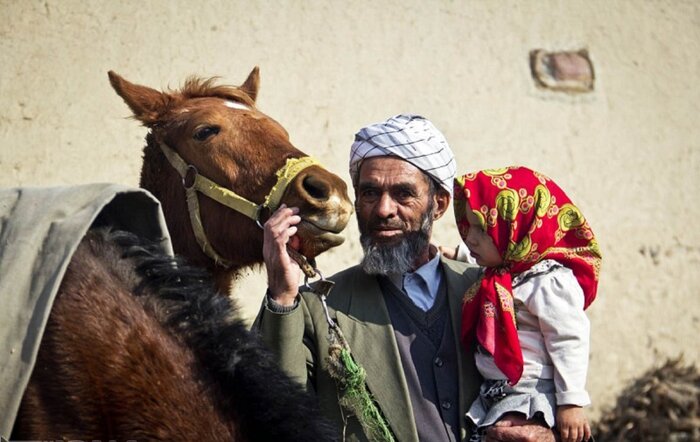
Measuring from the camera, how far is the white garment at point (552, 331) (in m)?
2.79

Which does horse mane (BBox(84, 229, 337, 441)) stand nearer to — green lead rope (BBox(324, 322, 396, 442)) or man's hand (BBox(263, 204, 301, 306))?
man's hand (BBox(263, 204, 301, 306))

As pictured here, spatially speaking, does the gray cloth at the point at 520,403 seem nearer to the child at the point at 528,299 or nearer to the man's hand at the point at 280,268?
the child at the point at 528,299

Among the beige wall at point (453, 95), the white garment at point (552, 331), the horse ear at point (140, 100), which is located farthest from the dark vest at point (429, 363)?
the beige wall at point (453, 95)

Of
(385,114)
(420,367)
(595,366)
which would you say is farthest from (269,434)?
(595,366)

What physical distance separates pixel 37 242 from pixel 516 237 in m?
1.46

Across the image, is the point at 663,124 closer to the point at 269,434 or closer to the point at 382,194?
the point at 382,194

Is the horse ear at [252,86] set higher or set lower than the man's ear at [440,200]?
higher

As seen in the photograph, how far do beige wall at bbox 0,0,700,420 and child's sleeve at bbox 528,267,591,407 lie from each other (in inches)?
113

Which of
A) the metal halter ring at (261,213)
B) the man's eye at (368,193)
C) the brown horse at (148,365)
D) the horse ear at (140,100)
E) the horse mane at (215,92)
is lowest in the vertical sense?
→ the brown horse at (148,365)

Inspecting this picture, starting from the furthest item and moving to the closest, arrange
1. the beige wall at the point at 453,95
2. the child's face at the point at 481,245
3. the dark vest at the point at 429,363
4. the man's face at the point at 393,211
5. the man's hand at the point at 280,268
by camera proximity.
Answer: the beige wall at the point at 453,95 → the man's face at the point at 393,211 → the child's face at the point at 481,245 → the dark vest at the point at 429,363 → the man's hand at the point at 280,268

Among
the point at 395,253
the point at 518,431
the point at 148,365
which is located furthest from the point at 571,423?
the point at 148,365

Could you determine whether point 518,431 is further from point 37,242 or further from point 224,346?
point 37,242

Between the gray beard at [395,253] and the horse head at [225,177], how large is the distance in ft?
0.45

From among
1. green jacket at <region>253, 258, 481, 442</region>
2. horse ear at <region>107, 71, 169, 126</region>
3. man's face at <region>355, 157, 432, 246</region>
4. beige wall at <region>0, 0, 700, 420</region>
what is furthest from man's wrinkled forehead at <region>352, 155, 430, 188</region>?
beige wall at <region>0, 0, 700, 420</region>
